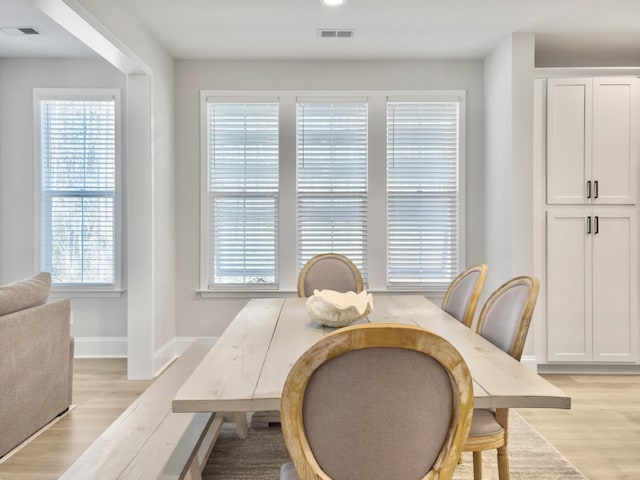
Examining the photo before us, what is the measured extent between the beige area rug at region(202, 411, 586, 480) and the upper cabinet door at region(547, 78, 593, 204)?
1980 mm

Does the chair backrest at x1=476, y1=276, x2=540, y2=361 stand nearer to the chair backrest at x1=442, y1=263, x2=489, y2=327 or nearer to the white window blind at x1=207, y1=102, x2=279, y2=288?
the chair backrest at x1=442, y1=263, x2=489, y2=327

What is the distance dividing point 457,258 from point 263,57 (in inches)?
101

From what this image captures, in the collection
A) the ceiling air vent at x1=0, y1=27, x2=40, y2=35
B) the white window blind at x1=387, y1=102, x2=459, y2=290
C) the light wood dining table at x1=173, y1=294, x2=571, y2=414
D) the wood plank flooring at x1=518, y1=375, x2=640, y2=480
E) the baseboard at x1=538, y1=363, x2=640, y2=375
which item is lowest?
the wood plank flooring at x1=518, y1=375, x2=640, y2=480

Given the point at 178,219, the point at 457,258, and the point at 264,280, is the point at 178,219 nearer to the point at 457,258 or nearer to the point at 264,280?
the point at 264,280

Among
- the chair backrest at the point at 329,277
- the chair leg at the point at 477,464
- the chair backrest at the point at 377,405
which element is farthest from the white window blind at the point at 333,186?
the chair backrest at the point at 377,405

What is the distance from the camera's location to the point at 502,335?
2.01 meters

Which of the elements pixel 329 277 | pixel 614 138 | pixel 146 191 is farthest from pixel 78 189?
pixel 614 138

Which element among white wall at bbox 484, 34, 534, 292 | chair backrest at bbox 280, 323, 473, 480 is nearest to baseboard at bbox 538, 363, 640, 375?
white wall at bbox 484, 34, 534, 292

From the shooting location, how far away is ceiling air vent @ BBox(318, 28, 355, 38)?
379 cm

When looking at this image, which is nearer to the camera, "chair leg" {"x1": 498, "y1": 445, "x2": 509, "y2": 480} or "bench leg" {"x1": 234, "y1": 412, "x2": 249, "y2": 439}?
"chair leg" {"x1": 498, "y1": 445, "x2": 509, "y2": 480}

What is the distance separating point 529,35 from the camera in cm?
387

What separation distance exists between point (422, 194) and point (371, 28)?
1.54m

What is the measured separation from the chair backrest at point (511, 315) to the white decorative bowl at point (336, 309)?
1.77ft

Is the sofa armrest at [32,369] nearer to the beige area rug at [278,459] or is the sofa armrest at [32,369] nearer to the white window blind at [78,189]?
the beige area rug at [278,459]
